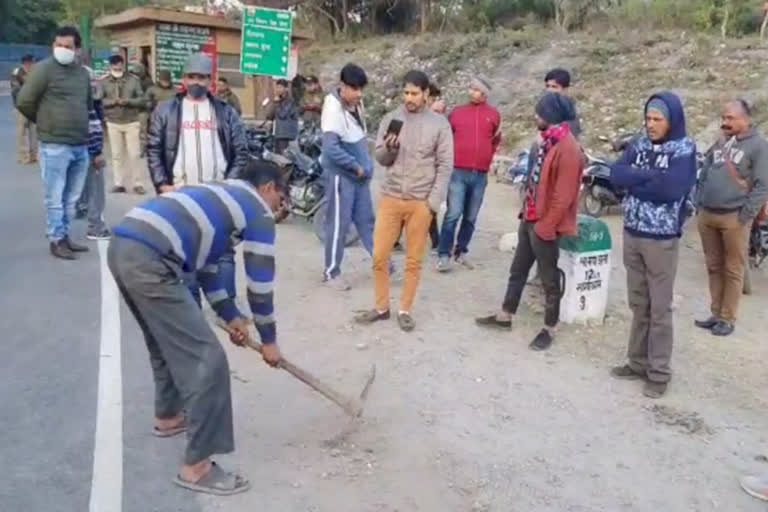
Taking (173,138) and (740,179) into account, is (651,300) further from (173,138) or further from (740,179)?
(173,138)

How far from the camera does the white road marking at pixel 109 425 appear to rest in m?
3.85

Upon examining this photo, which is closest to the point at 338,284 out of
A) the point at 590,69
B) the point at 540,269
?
the point at 540,269

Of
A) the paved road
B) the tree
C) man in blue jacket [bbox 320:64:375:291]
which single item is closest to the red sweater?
man in blue jacket [bbox 320:64:375:291]

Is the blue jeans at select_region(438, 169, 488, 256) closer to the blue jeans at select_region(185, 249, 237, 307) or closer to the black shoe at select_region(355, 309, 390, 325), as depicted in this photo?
the black shoe at select_region(355, 309, 390, 325)

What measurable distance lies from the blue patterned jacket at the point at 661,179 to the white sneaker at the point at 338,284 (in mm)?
2787

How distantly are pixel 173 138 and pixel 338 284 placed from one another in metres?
2.24

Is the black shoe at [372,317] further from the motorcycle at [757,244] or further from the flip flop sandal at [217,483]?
the motorcycle at [757,244]

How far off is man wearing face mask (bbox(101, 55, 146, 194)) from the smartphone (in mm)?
6323

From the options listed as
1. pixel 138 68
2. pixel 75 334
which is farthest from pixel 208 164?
pixel 138 68

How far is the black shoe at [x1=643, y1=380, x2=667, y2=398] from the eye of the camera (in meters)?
5.45

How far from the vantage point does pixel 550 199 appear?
5.91m

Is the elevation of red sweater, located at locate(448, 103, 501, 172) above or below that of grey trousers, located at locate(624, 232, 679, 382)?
above

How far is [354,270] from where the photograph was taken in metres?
8.34

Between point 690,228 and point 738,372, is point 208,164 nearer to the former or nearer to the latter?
point 738,372
